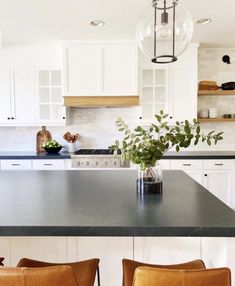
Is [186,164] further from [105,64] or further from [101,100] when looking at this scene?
[105,64]

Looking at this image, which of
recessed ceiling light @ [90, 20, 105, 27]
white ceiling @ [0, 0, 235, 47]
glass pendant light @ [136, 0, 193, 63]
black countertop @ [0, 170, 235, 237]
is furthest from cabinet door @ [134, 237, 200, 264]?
recessed ceiling light @ [90, 20, 105, 27]

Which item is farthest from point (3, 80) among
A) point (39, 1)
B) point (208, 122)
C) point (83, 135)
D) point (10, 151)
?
point (208, 122)

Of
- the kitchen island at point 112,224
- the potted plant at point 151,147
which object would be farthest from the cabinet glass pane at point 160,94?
the potted plant at point 151,147

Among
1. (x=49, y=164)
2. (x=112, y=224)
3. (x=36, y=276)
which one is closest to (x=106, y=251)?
(x=112, y=224)

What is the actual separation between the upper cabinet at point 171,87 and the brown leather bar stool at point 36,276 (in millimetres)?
3079

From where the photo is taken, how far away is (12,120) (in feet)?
12.7

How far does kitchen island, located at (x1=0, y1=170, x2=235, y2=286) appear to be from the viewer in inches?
42.9

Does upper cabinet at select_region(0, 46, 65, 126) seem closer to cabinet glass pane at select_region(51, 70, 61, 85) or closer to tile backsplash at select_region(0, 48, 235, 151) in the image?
cabinet glass pane at select_region(51, 70, 61, 85)

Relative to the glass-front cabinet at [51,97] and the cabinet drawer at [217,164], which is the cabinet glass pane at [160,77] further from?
the glass-front cabinet at [51,97]

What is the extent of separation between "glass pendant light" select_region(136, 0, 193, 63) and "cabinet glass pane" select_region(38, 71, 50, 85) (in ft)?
8.35

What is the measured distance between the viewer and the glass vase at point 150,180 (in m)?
1.57

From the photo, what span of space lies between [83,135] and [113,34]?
1.55 m

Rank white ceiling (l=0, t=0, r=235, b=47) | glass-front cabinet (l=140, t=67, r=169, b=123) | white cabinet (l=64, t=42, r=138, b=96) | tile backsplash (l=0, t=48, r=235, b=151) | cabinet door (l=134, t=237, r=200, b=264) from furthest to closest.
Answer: tile backsplash (l=0, t=48, r=235, b=151) → glass-front cabinet (l=140, t=67, r=169, b=123) → white cabinet (l=64, t=42, r=138, b=96) → white ceiling (l=0, t=0, r=235, b=47) → cabinet door (l=134, t=237, r=200, b=264)

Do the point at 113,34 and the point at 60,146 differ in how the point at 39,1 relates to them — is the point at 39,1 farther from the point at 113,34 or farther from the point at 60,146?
the point at 60,146
